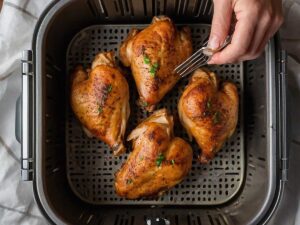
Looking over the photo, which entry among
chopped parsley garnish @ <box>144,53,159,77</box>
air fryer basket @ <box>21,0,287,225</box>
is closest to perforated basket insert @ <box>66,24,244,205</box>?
air fryer basket @ <box>21,0,287,225</box>

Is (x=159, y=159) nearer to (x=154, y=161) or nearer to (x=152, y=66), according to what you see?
(x=154, y=161)

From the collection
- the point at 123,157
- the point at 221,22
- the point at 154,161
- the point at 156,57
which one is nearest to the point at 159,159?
the point at 154,161

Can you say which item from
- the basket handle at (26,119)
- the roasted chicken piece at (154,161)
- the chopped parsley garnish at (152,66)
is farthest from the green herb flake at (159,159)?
the basket handle at (26,119)

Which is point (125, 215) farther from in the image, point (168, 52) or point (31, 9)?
point (31, 9)

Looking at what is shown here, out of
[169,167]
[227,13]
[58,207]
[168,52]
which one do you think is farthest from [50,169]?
[227,13]

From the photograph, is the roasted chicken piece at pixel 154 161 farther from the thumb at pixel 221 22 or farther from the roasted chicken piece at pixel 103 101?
the thumb at pixel 221 22

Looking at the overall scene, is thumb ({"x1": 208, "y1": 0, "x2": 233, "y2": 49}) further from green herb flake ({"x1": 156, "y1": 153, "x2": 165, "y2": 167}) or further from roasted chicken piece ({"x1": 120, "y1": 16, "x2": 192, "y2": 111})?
green herb flake ({"x1": 156, "y1": 153, "x2": 165, "y2": 167})

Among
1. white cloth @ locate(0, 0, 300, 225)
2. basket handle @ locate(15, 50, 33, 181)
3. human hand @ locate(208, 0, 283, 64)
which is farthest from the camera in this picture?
white cloth @ locate(0, 0, 300, 225)
